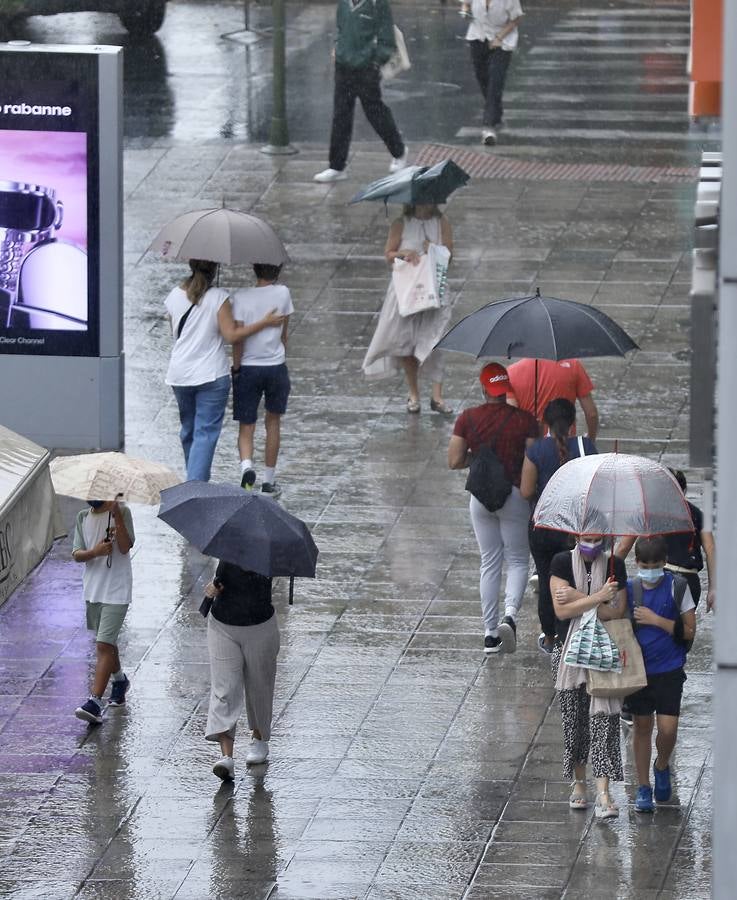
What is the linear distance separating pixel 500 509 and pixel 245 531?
217 centimetres

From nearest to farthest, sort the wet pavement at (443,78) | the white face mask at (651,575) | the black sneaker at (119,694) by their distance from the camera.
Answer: the white face mask at (651,575) < the black sneaker at (119,694) < the wet pavement at (443,78)

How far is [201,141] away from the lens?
21.6 meters

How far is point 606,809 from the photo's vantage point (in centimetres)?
870

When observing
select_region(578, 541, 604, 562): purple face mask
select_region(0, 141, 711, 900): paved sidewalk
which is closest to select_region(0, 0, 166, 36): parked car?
select_region(0, 141, 711, 900): paved sidewalk

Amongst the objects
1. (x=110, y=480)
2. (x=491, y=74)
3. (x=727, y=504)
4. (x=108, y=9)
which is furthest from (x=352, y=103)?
(x=727, y=504)

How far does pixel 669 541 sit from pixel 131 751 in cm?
263

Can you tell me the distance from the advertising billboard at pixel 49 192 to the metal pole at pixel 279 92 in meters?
7.79

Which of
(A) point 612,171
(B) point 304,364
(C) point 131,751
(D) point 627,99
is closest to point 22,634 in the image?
(C) point 131,751

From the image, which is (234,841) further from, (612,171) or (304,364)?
(612,171)

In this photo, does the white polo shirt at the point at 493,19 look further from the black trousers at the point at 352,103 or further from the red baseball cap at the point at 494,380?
the red baseball cap at the point at 494,380

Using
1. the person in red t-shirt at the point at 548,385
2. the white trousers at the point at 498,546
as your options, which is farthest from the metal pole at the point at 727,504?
the person in red t-shirt at the point at 548,385

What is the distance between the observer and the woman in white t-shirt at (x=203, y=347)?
12562 mm

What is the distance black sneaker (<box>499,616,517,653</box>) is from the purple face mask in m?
1.67

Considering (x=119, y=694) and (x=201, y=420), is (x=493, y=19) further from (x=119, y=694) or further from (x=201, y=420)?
(x=119, y=694)
